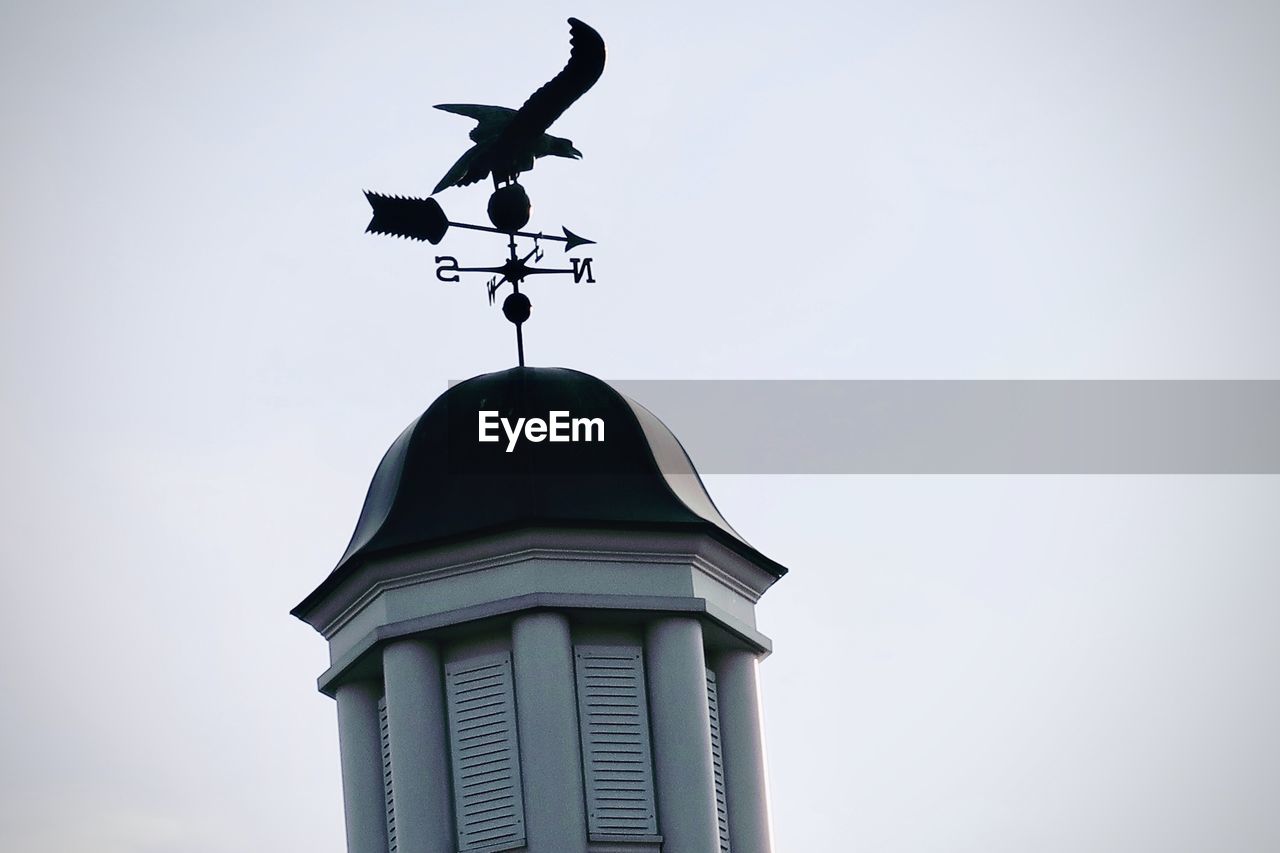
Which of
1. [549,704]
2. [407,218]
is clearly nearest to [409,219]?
[407,218]

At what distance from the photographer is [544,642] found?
2719 cm

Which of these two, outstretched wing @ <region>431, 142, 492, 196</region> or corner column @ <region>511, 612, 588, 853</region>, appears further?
outstretched wing @ <region>431, 142, 492, 196</region>

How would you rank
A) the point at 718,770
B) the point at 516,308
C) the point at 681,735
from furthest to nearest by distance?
the point at 516,308, the point at 718,770, the point at 681,735

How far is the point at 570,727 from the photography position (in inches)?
1060

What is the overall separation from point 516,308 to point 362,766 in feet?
13.9

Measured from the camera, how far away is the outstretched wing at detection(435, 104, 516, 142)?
96.5 feet

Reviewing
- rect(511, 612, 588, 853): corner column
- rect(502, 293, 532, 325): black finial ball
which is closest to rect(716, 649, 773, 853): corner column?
rect(511, 612, 588, 853): corner column

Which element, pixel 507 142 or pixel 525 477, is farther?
pixel 507 142

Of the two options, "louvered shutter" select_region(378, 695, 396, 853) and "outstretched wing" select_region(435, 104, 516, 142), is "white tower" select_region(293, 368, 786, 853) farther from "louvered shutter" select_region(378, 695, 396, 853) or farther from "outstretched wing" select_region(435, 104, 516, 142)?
"outstretched wing" select_region(435, 104, 516, 142)

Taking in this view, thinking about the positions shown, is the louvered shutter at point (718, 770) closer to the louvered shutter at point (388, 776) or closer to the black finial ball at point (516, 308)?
the louvered shutter at point (388, 776)

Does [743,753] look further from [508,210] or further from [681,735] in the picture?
[508,210]

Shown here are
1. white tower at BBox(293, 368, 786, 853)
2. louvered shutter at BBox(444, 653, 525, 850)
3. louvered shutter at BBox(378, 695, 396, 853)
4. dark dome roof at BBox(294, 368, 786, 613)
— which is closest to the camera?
louvered shutter at BBox(444, 653, 525, 850)

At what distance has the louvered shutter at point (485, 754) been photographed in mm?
26781

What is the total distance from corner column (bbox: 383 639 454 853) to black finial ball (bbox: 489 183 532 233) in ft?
13.0
